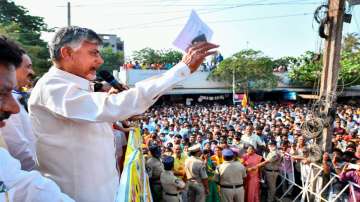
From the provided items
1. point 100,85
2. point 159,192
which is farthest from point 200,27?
point 159,192

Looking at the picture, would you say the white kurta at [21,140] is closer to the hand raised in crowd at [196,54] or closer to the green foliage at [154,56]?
the hand raised in crowd at [196,54]

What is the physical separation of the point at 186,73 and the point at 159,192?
517 centimetres

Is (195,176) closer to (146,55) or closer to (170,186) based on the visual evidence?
(170,186)

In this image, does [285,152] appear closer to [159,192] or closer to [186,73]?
[159,192]

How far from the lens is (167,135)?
11.9 meters

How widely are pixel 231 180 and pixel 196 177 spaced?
0.67 meters

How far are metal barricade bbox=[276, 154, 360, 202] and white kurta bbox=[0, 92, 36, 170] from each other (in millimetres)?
5533

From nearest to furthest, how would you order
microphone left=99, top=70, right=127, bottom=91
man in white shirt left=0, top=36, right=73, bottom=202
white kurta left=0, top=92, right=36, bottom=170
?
1. man in white shirt left=0, top=36, right=73, bottom=202
2. white kurta left=0, top=92, right=36, bottom=170
3. microphone left=99, top=70, right=127, bottom=91

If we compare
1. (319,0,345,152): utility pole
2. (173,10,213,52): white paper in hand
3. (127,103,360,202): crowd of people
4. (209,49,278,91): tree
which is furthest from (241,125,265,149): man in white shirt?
(209,49,278,91): tree

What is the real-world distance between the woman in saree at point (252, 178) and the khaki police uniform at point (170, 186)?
1875 millimetres

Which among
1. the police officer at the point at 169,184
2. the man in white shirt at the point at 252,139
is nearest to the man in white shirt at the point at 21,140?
the police officer at the point at 169,184

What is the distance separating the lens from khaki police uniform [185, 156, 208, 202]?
21.3 feet

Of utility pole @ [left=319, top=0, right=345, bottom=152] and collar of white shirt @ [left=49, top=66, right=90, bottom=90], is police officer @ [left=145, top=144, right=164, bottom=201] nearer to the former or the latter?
utility pole @ [left=319, top=0, right=345, bottom=152]

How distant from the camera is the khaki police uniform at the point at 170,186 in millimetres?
6055
